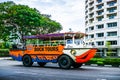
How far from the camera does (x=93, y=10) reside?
2621 inches

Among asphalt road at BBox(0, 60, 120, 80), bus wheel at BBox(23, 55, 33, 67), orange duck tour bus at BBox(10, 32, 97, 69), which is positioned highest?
orange duck tour bus at BBox(10, 32, 97, 69)

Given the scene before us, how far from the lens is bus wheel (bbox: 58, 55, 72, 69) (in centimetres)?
1731

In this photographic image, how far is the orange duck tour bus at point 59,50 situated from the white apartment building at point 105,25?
37611 millimetres

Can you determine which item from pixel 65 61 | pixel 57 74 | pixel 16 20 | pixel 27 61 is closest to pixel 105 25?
pixel 16 20

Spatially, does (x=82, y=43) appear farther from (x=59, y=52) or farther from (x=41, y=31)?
(x=41, y=31)

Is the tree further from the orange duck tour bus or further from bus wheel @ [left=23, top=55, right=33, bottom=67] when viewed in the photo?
bus wheel @ [left=23, top=55, right=33, bottom=67]

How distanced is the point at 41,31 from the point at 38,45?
29.8 m

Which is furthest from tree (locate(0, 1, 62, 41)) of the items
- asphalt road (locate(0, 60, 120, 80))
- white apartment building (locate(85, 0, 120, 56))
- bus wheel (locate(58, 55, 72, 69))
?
asphalt road (locate(0, 60, 120, 80))

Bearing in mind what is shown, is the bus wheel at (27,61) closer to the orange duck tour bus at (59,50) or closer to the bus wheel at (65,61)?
the orange duck tour bus at (59,50)

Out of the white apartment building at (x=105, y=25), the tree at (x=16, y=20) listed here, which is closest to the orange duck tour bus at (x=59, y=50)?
the tree at (x=16, y=20)

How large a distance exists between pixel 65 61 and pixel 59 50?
914mm

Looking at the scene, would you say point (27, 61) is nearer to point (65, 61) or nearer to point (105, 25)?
point (65, 61)

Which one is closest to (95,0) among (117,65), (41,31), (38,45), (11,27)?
(41,31)

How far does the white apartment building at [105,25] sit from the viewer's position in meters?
58.8
